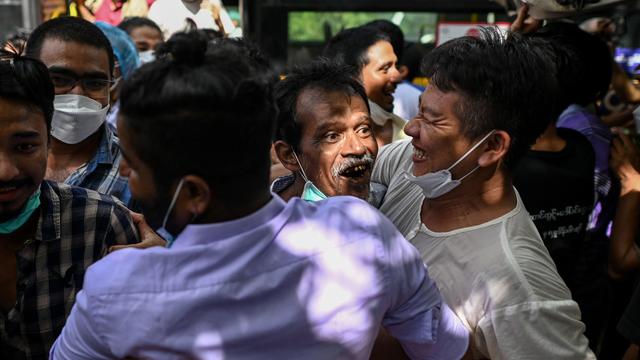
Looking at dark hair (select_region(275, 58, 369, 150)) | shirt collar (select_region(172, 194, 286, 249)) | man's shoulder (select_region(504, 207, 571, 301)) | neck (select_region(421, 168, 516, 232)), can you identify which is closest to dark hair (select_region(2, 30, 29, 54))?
dark hair (select_region(275, 58, 369, 150))

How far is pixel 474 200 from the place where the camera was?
2.06 m

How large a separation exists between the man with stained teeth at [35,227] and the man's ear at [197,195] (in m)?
0.87

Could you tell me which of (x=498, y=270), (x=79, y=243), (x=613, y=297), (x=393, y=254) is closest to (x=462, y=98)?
(x=498, y=270)

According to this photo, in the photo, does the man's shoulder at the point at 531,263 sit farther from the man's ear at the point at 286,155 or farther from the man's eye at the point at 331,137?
the man's ear at the point at 286,155

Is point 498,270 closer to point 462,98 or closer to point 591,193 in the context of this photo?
point 462,98

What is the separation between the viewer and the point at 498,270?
1.76 m

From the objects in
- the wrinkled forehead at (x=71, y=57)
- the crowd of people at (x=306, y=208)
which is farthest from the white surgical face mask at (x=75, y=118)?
the wrinkled forehead at (x=71, y=57)

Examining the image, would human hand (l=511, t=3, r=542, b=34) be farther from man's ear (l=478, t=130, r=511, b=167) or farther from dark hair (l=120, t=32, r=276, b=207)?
dark hair (l=120, t=32, r=276, b=207)

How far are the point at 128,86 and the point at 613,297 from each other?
118 inches

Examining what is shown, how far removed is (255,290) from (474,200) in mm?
1049

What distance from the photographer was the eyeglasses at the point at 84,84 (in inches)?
114

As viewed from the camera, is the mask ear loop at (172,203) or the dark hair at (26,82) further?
the dark hair at (26,82)

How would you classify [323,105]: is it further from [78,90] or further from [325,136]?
[78,90]

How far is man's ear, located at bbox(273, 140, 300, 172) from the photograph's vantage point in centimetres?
250
